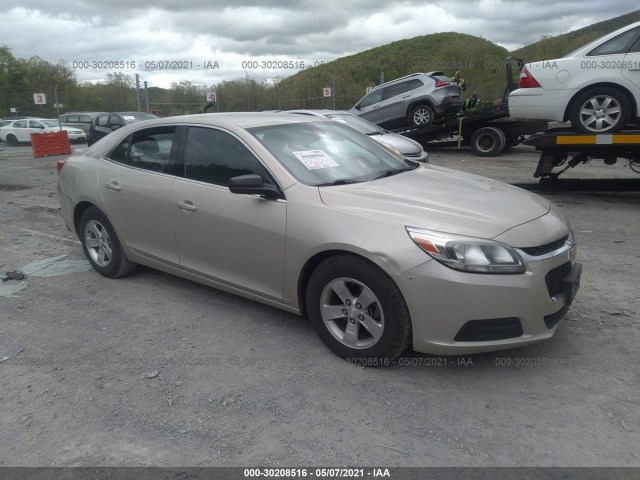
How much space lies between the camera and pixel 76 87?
38.9m

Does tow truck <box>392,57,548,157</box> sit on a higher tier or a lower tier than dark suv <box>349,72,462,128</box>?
lower

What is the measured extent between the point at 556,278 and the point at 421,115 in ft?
41.2

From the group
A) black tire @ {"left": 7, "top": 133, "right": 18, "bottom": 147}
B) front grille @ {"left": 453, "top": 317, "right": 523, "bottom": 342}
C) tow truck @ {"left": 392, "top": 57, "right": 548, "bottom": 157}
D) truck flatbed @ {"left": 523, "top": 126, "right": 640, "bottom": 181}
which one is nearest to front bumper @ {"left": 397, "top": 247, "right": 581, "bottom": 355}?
front grille @ {"left": 453, "top": 317, "right": 523, "bottom": 342}

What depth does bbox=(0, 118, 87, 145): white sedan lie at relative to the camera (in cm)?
2443

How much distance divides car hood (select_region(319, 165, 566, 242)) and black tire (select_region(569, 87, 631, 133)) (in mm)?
4663

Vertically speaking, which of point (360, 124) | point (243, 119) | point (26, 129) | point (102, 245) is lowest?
point (102, 245)

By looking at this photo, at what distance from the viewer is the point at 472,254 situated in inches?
115

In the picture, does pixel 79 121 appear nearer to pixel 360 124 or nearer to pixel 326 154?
pixel 360 124

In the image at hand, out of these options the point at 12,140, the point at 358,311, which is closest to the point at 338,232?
the point at 358,311

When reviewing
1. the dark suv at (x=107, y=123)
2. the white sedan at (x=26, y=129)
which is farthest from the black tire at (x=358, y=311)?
the white sedan at (x=26, y=129)

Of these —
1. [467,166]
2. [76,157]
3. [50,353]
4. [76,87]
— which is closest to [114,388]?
[50,353]

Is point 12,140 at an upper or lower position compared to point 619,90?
lower

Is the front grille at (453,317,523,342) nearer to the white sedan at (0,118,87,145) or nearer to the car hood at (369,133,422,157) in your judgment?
the car hood at (369,133,422,157)

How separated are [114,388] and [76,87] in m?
41.4
